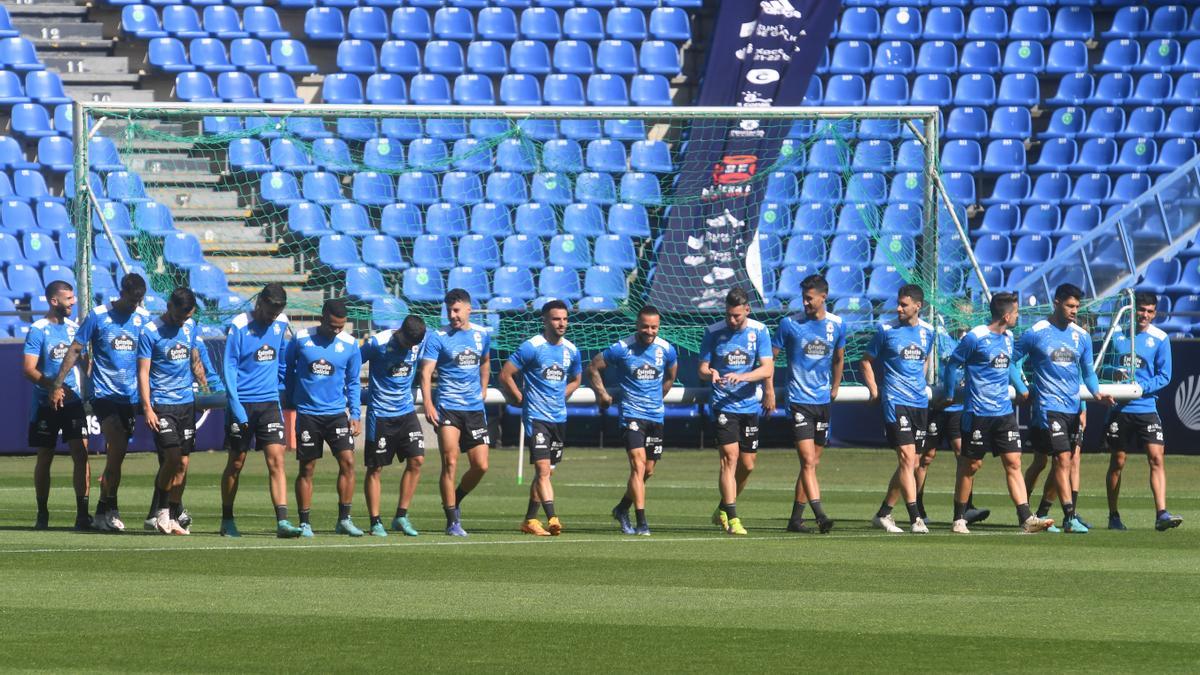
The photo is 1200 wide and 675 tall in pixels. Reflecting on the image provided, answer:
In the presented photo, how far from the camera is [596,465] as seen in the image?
82.6ft

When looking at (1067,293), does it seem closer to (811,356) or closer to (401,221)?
(811,356)

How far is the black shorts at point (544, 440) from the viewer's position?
15.4 metres

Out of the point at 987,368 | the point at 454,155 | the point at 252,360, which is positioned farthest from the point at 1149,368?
the point at 454,155

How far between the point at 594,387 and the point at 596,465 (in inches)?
368

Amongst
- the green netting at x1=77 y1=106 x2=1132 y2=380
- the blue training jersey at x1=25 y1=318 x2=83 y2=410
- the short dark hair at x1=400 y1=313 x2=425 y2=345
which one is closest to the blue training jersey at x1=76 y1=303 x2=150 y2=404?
the blue training jersey at x1=25 y1=318 x2=83 y2=410

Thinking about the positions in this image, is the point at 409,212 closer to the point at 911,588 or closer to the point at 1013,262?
the point at 1013,262

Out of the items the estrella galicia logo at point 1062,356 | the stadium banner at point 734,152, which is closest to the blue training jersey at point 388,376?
the estrella galicia logo at point 1062,356

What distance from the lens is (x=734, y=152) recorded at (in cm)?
2575

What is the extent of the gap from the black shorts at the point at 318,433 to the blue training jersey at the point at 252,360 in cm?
31

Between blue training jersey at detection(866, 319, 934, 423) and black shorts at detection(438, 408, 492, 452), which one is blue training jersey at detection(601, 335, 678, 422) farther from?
blue training jersey at detection(866, 319, 934, 423)

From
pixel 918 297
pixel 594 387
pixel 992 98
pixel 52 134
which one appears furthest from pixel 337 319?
pixel 992 98

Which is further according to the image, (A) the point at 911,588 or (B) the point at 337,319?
(B) the point at 337,319

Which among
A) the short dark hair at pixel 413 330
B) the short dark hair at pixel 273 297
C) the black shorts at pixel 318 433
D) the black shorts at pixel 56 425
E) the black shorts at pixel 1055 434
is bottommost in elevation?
the black shorts at pixel 56 425

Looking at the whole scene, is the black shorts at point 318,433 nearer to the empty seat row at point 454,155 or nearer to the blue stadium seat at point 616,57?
the empty seat row at point 454,155
